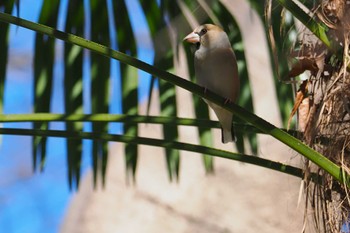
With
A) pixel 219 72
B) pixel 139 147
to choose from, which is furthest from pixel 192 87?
pixel 139 147

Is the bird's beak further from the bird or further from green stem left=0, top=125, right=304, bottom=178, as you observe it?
green stem left=0, top=125, right=304, bottom=178

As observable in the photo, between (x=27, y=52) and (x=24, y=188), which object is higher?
(x=27, y=52)

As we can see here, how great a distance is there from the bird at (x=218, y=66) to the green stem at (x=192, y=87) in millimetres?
782

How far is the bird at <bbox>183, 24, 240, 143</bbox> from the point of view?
271cm

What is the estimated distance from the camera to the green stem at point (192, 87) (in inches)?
70.8

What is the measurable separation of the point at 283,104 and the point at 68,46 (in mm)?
713

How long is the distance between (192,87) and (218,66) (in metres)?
0.89

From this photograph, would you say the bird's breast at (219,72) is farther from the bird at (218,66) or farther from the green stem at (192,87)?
the green stem at (192,87)

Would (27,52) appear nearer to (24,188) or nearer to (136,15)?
(24,188)

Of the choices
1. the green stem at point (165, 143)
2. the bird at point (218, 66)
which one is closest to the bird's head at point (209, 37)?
the bird at point (218, 66)

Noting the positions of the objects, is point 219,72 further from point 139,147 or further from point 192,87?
point 139,147

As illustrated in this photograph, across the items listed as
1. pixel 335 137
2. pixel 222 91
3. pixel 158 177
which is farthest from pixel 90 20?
pixel 158 177

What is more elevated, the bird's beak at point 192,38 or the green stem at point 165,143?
the bird's beak at point 192,38

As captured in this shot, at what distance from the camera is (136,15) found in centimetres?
379
